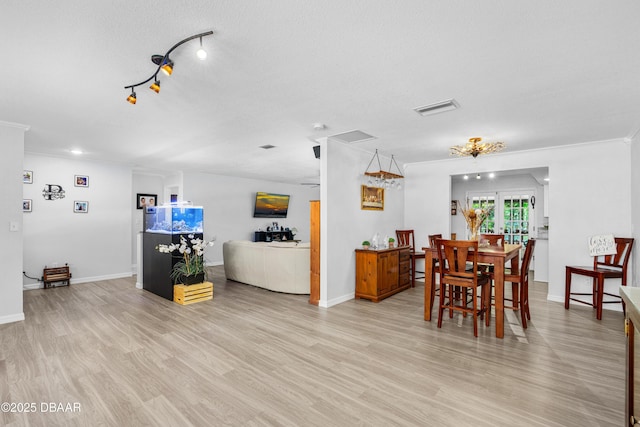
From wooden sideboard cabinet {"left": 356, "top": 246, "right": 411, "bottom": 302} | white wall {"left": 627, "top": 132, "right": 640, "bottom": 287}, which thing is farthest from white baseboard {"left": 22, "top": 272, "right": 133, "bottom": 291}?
white wall {"left": 627, "top": 132, "right": 640, "bottom": 287}

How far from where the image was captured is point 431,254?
12.8 ft

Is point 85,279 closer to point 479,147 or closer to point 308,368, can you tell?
point 308,368

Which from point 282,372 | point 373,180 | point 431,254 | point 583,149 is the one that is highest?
point 583,149

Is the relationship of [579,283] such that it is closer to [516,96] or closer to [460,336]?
[460,336]

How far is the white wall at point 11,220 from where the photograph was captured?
12.5 ft

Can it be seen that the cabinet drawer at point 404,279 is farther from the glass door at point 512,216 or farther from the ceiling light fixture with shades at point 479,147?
the glass door at point 512,216

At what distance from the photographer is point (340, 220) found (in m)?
4.74

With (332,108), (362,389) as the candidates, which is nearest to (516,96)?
(332,108)

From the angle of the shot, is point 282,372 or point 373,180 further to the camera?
point 373,180

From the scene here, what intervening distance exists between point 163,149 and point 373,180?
361 centimetres

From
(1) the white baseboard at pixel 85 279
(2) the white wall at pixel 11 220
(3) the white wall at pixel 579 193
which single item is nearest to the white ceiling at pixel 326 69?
(2) the white wall at pixel 11 220

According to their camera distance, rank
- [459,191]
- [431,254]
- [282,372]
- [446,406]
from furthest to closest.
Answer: [459,191], [431,254], [282,372], [446,406]

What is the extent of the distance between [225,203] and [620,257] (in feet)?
26.1

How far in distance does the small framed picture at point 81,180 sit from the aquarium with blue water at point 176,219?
1.85 meters
